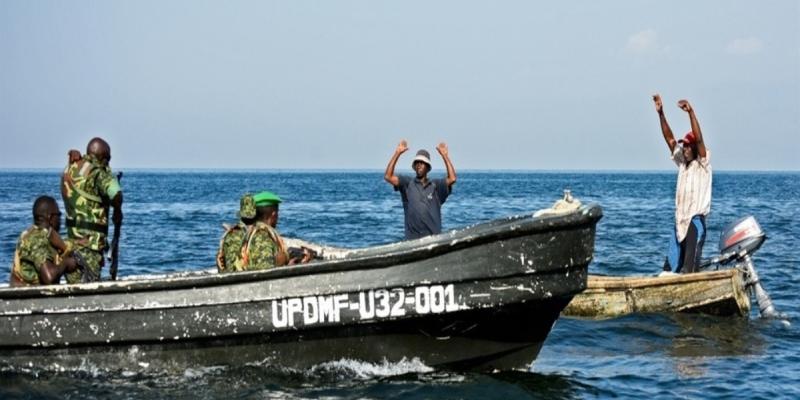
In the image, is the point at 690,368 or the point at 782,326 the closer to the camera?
the point at 690,368

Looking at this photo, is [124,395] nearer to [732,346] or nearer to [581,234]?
[581,234]

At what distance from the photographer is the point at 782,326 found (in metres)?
13.1

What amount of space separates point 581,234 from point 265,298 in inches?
108

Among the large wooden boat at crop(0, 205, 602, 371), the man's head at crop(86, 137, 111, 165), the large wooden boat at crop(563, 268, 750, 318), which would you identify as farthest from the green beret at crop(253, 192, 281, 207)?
the large wooden boat at crop(563, 268, 750, 318)

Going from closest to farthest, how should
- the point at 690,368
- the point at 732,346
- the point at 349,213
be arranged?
the point at 690,368 → the point at 732,346 → the point at 349,213

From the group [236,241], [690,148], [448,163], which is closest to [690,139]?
[690,148]

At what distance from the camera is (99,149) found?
1006cm

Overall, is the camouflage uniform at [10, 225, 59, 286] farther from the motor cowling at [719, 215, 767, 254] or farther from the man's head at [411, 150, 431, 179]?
the motor cowling at [719, 215, 767, 254]

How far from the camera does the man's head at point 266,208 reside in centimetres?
945

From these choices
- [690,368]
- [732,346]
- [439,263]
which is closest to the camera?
[439,263]

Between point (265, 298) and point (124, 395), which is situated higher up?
point (265, 298)

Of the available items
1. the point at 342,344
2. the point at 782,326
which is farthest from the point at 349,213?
the point at 342,344

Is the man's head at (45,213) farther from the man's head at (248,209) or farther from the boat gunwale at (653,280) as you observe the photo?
the boat gunwale at (653,280)

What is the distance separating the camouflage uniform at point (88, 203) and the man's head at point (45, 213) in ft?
1.10
